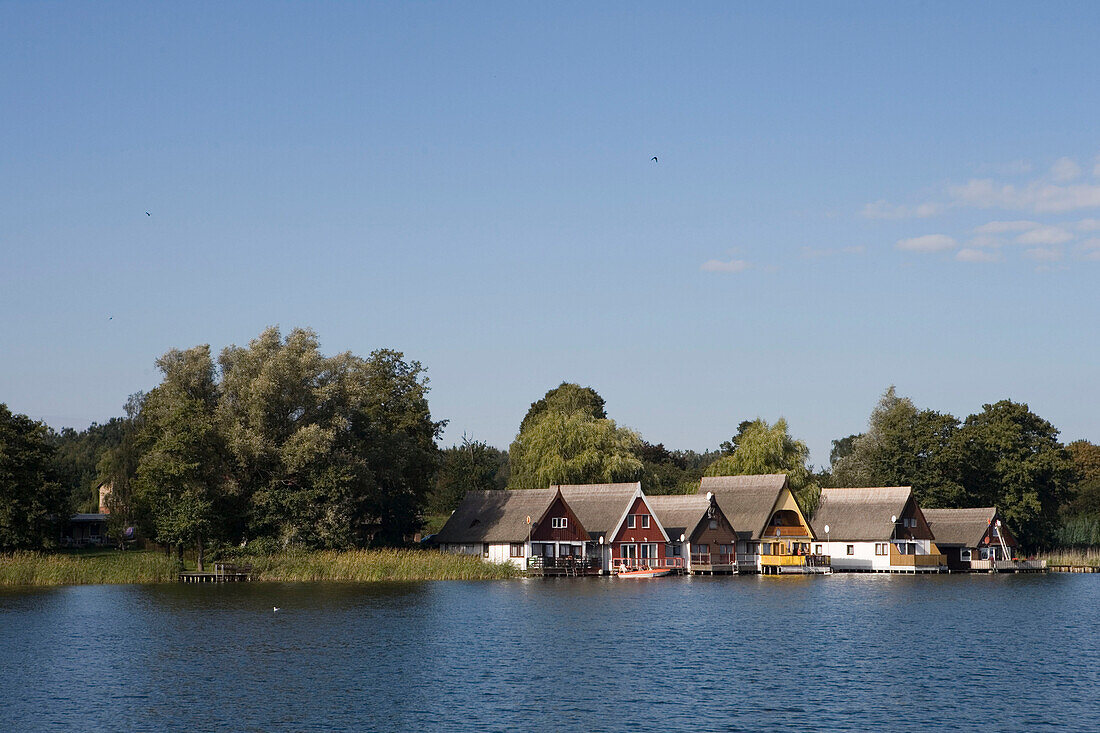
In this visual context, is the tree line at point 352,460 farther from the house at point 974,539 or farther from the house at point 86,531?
the house at point 86,531

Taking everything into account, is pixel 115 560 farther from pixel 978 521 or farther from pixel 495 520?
pixel 978 521

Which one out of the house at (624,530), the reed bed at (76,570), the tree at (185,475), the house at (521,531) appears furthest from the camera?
the house at (624,530)

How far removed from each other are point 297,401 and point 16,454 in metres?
18.8

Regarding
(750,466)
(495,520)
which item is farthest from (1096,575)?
(495,520)

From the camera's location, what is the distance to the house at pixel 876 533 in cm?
9975

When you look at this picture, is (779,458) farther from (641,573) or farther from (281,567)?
(281,567)

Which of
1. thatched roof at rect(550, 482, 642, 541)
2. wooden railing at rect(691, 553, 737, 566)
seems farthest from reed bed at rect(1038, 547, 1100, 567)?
thatched roof at rect(550, 482, 642, 541)

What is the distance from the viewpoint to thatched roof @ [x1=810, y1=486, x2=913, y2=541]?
99.4m

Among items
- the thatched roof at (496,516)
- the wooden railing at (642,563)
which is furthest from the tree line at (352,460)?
the wooden railing at (642,563)

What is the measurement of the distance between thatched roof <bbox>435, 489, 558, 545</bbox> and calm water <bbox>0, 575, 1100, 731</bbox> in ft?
67.0

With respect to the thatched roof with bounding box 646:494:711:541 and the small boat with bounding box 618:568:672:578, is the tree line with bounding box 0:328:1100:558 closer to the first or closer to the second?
the thatched roof with bounding box 646:494:711:541

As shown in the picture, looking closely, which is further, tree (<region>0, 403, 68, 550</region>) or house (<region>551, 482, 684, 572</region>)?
house (<region>551, 482, 684, 572</region>)

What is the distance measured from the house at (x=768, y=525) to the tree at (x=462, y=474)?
25.2 m

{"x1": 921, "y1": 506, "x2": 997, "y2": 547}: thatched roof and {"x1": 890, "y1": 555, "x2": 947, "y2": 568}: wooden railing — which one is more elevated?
{"x1": 921, "y1": 506, "x2": 997, "y2": 547}: thatched roof
